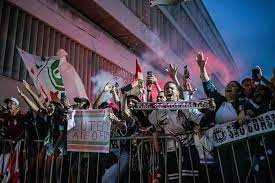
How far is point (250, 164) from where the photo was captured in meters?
4.26

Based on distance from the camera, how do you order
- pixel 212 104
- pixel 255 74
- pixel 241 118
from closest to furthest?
pixel 241 118 → pixel 212 104 → pixel 255 74

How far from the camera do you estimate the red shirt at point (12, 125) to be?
6.11 metres

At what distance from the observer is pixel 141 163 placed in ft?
16.1

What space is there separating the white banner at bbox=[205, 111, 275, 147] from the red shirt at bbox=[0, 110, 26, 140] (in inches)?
135

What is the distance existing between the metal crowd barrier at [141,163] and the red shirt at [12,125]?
158 millimetres

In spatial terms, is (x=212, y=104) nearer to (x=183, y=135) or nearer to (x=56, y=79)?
(x=183, y=135)

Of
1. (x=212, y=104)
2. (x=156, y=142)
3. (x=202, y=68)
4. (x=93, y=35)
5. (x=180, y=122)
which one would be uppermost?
(x=93, y=35)

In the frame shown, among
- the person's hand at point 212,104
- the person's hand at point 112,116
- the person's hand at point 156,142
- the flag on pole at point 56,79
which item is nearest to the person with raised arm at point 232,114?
the person's hand at point 212,104

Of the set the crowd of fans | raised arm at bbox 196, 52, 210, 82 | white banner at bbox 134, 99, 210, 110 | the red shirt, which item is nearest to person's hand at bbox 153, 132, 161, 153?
the crowd of fans

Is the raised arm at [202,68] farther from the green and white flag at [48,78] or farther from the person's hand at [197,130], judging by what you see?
the green and white flag at [48,78]

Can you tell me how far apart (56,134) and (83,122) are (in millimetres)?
539

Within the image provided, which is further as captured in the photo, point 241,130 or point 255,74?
point 255,74

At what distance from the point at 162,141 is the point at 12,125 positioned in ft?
9.76

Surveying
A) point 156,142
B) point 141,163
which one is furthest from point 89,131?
point 156,142
